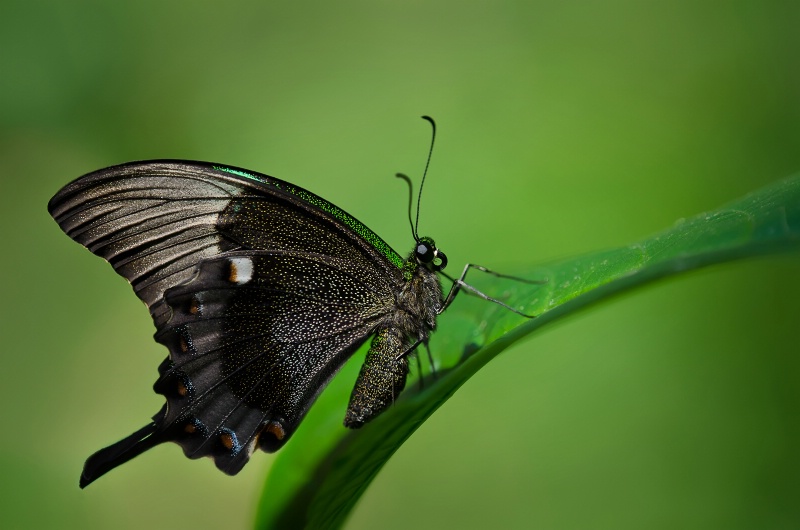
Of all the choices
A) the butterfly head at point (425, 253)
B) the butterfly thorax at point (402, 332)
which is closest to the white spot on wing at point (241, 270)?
the butterfly thorax at point (402, 332)

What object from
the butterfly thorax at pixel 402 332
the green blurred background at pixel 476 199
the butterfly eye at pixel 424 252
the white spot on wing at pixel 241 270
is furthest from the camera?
the green blurred background at pixel 476 199

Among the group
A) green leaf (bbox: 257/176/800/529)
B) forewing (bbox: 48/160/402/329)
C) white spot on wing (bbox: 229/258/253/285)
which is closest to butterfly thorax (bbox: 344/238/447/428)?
forewing (bbox: 48/160/402/329)

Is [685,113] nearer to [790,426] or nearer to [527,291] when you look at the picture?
[790,426]

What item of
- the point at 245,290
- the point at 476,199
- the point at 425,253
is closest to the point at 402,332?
the point at 425,253

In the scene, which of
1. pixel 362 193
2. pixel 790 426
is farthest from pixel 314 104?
pixel 790 426

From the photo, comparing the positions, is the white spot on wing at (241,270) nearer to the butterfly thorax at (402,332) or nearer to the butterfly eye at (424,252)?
the butterfly thorax at (402,332)

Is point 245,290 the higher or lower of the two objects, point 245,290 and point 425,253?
the lower

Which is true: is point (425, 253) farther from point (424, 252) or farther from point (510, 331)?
point (510, 331)
